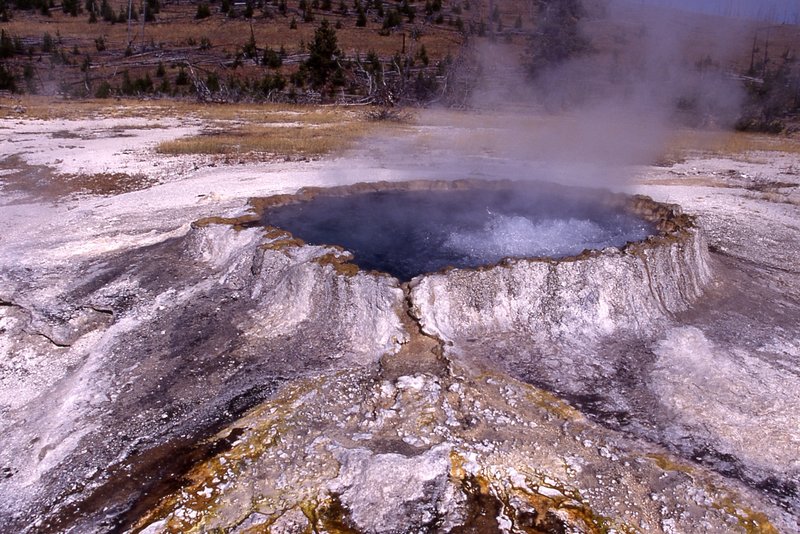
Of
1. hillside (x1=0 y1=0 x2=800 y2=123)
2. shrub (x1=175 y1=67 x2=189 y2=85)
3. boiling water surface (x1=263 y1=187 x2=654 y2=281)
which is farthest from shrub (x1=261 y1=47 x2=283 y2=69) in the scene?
boiling water surface (x1=263 y1=187 x2=654 y2=281)

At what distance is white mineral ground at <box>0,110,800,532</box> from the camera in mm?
2219

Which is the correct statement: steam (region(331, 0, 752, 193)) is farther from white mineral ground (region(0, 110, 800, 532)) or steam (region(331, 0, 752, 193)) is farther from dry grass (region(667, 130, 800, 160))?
white mineral ground (region(0, 110, 800, 532))

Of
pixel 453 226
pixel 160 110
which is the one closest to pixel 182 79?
pixel 160 110

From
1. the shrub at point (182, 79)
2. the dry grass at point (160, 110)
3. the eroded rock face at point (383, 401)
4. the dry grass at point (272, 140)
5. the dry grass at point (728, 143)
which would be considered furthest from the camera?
the shrub at point (182, 79)

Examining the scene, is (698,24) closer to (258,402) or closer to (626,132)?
(626,132)

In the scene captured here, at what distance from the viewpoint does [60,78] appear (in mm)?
19438

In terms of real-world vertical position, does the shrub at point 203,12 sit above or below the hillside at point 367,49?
above

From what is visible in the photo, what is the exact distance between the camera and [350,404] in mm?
2725

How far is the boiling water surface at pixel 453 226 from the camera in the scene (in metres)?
3.95

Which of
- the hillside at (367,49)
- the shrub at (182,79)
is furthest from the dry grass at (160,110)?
the shrub at (182,79)

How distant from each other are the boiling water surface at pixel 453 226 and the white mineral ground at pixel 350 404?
20.0 inches

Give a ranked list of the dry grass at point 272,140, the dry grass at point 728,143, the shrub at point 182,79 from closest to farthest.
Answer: the dry grass at point 272,140 → the dry grass at point 728,143 → the shrub at point 182,79

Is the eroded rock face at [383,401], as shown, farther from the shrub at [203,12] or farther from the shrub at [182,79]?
the shrub at [203,12]

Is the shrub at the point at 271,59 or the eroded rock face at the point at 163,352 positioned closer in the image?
the eroded rock face at the point at 163,352
